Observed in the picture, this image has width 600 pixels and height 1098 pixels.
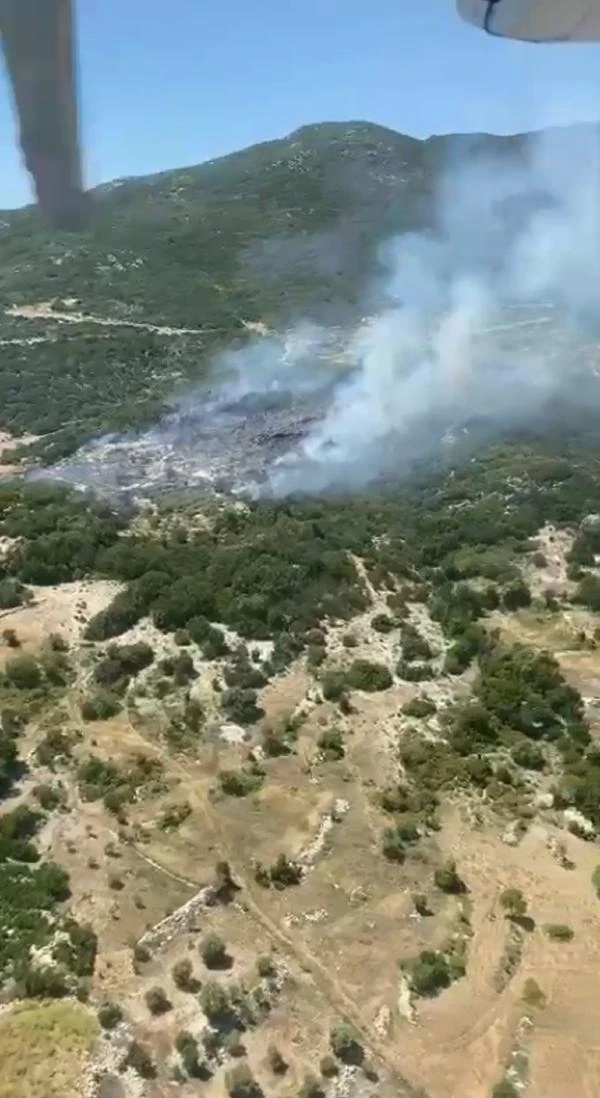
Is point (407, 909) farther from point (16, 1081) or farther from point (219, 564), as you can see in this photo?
point (219, 564)

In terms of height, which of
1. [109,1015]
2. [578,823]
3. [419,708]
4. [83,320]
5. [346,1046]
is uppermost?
[83,320]

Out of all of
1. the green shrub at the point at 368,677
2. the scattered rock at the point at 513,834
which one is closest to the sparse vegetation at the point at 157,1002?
the scattered rock at the point at 513,834

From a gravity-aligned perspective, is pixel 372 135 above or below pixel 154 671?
above

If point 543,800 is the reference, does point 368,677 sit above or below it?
above

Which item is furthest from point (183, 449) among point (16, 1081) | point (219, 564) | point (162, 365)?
point (16, 1081)

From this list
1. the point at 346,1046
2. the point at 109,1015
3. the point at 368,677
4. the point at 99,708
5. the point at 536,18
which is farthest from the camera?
the point at 368,677

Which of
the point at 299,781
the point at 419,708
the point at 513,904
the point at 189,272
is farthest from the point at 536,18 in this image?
the point at 189,272

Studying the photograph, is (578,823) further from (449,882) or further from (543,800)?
(449,882)
